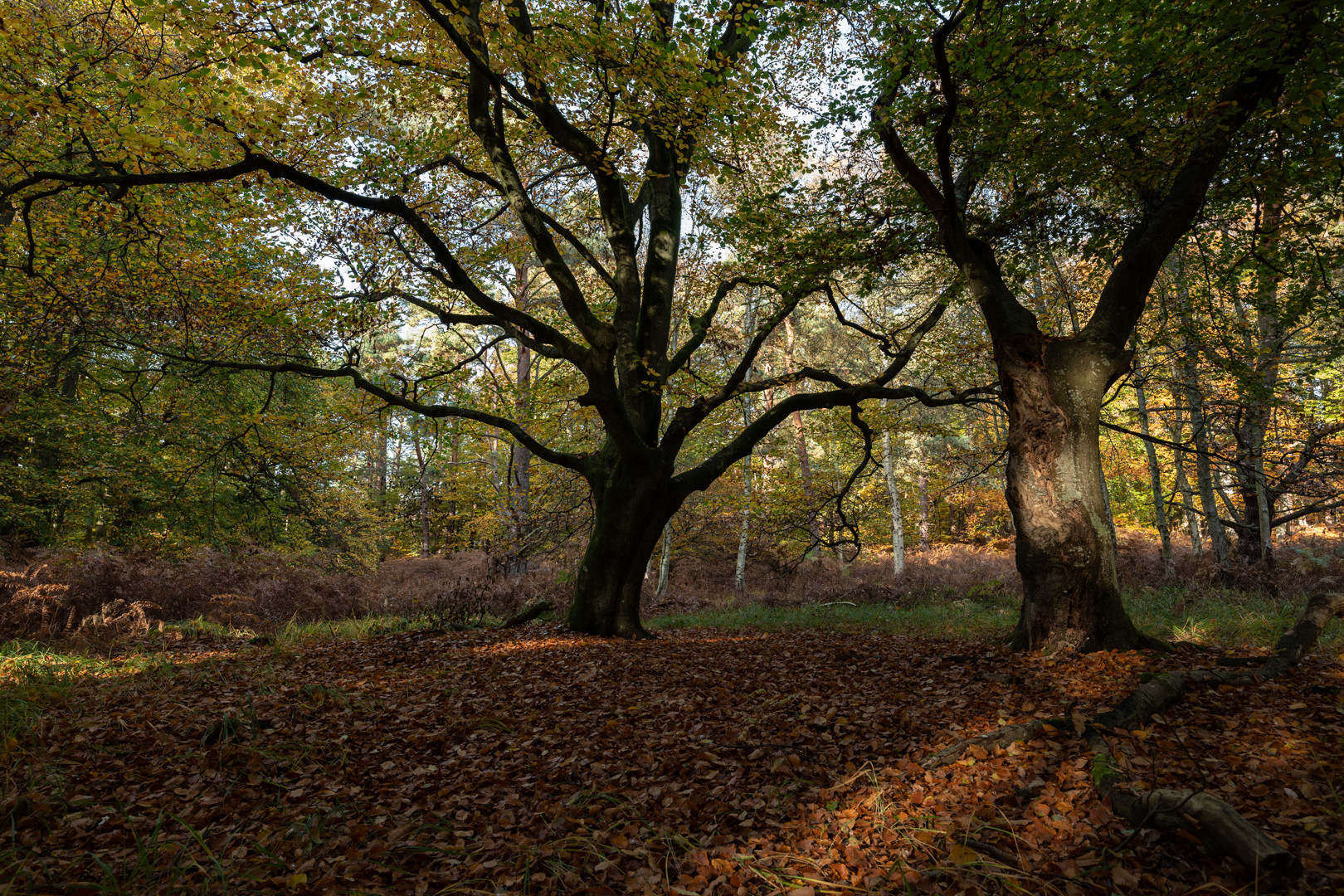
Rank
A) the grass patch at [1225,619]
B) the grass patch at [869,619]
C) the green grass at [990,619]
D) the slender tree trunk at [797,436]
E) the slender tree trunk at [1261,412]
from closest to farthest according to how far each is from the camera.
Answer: the grass patch at [1225,619]
the green grass at [990,619]
the slender tree trunk at [1261,412]
the grass patch at [869,619]
the slender tree trunk at [797,436]

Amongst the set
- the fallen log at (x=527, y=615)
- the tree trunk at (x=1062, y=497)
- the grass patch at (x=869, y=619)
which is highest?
the tree trunk at (x=1062, y=497)

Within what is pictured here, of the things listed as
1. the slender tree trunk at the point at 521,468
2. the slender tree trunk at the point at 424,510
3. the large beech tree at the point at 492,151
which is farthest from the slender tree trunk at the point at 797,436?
the slender tree trunk at the point at 424,510

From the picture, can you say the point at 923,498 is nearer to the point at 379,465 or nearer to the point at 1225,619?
the point at 1225,619

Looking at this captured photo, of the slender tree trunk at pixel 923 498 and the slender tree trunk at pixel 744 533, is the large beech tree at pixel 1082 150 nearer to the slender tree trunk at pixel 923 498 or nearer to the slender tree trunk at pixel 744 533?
the slender tree trunk at pixel 744 533

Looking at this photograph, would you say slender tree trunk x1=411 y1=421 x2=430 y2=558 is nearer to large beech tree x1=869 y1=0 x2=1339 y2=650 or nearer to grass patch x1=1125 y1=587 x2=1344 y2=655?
large beech tree x1=869 y1=0 x2=1339 y2=650

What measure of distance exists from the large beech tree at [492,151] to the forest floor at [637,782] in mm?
3739

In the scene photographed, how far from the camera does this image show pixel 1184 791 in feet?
9.35

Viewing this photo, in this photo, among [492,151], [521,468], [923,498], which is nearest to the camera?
[492,151]

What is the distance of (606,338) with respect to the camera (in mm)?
7594

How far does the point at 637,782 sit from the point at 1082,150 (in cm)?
726

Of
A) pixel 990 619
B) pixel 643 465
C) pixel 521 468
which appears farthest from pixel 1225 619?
pixel 521 468

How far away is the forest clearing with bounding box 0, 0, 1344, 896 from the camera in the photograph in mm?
3266

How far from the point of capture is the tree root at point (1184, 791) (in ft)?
8.00

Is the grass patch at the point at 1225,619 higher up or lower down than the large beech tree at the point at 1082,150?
lower down
